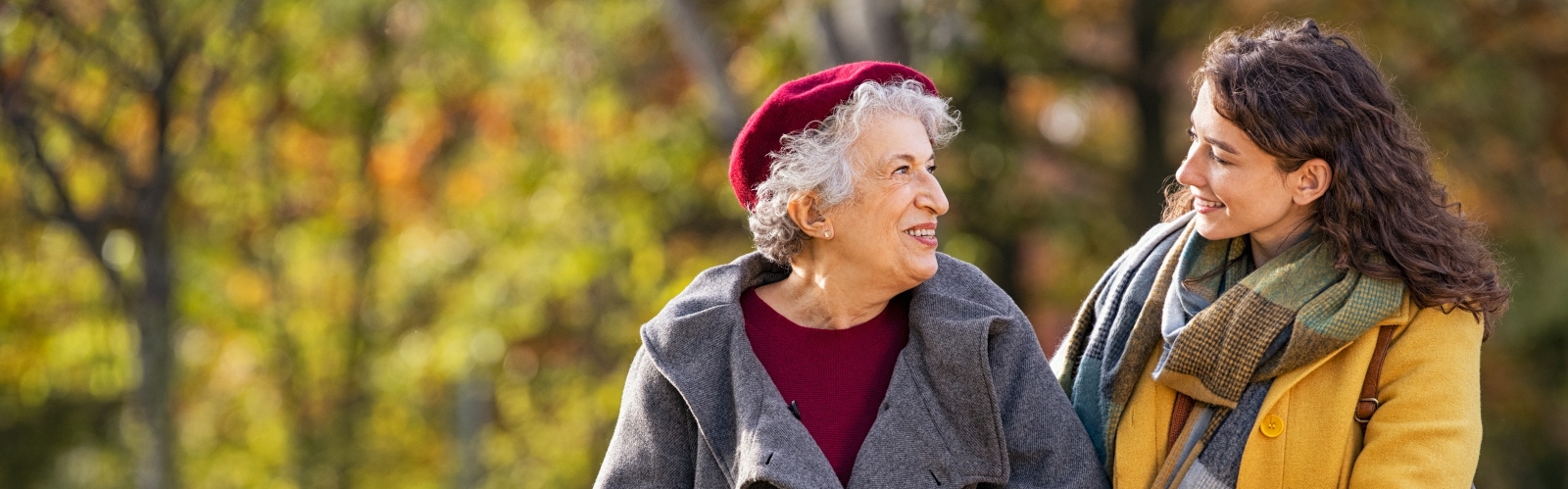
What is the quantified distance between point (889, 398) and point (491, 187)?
25.6 feet

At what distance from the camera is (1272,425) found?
2.49m

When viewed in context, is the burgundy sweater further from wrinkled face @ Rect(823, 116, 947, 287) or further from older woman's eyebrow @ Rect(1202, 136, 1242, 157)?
older woman's eyebrow @ Rect(1202, 136, 1242, 157)

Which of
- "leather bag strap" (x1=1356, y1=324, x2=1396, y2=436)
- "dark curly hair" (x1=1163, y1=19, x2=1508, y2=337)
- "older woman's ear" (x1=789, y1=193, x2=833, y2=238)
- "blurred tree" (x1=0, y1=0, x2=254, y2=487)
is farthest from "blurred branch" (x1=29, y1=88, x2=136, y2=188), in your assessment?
"leather bag strap" (x1=1356, y1=324, x2=1396, y2=436)

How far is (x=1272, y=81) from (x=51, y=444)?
382 inches

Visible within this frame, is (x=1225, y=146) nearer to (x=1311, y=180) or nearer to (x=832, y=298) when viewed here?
(x=1311, y=180)

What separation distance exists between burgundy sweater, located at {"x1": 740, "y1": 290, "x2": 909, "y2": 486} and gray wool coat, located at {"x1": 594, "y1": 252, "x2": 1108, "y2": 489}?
0.21ft

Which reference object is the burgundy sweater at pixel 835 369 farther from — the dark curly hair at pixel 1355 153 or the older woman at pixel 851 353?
the dark curly hair at pixel 1355 153

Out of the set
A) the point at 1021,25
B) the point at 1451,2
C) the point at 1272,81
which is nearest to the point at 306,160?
the point at 1021,25

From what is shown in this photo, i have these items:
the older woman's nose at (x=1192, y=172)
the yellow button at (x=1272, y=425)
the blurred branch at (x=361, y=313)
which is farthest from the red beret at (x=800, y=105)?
the blurred branch at (x=361, y=313)

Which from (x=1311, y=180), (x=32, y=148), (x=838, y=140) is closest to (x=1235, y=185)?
(x=1311, y=180)

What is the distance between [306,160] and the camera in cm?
1051

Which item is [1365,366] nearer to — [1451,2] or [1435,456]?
[1435,456]

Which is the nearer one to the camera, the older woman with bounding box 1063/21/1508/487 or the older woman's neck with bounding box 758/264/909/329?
the older woman with bounding box 1063/21/1508/487

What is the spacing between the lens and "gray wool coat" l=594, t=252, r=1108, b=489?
265 centimetres
